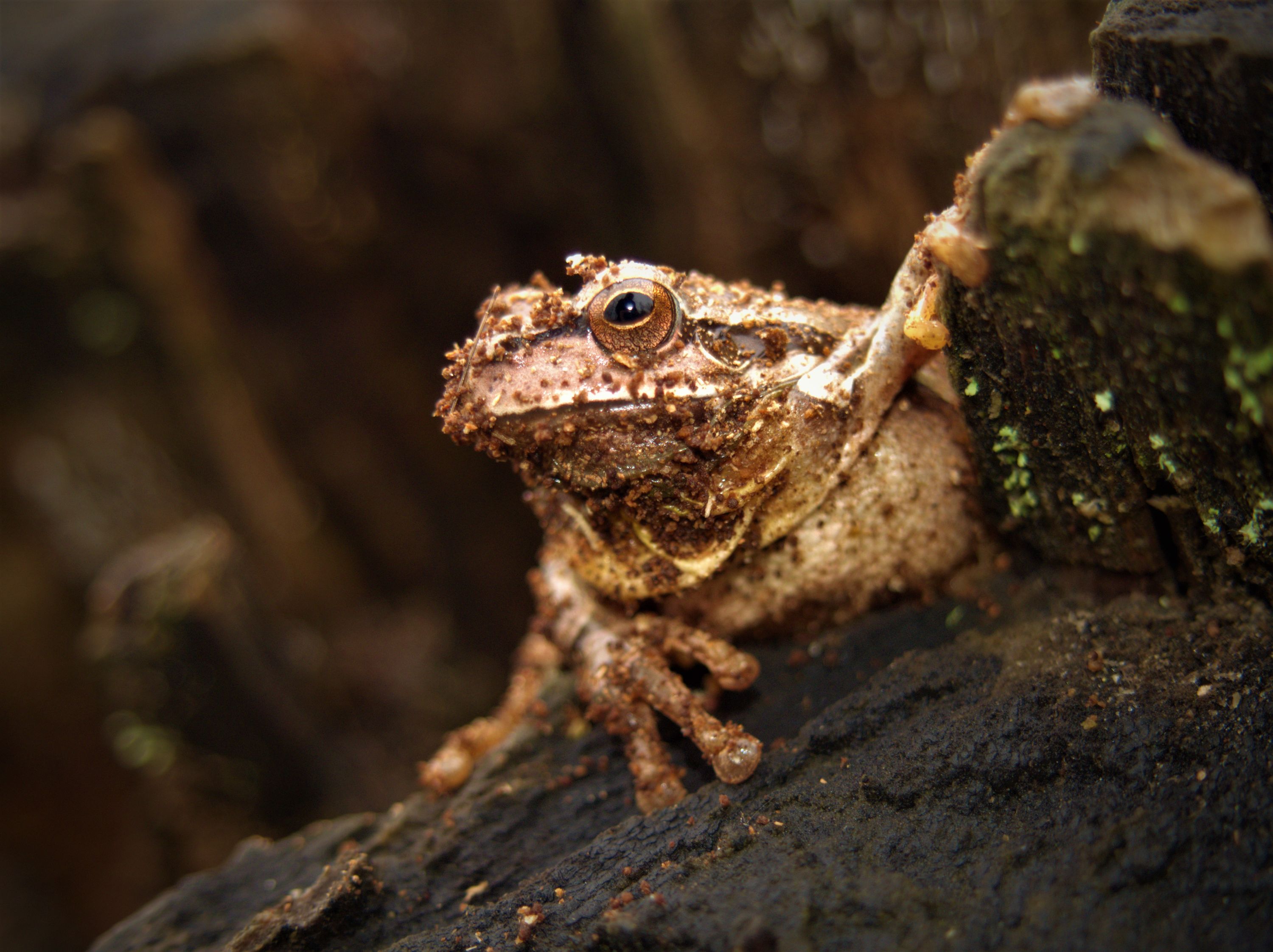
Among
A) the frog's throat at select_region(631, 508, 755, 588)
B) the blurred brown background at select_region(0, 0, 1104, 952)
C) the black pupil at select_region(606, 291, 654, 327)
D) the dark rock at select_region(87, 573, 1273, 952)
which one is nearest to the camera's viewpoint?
the dark rock at select_region(87, 573, 1273, 952)

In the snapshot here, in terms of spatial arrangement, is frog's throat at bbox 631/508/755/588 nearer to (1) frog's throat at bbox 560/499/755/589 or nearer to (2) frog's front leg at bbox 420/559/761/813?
(1) frog's throat at bbox 560/499/755/589

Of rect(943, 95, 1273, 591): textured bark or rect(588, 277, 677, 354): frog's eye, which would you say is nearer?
rect(943, 95, 1273, 591): textured bark

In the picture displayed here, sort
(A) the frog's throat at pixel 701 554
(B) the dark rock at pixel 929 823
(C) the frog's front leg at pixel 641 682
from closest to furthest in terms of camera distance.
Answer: (B) the dark rock at pixel 929 823 → (C) the frog's front leg at pixel 641 682 → (A) the frog's throat at pixel 701 554

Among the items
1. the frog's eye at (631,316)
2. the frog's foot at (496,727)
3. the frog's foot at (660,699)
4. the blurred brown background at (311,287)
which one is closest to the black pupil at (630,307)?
the frog's eye at (631,316)

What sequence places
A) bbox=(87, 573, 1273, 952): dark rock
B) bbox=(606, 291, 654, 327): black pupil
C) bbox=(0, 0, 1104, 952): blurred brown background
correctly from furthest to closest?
bbox=(0, 0, 1104, 952): blurred brown background
bbox=(606, 291, 654, 327): black pupil
bbox=(87, 573, 1273, 952): dark rock

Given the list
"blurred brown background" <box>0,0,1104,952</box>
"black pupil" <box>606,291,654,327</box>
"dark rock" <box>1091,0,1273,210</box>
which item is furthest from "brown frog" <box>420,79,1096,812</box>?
"blurred brown background" <box>0,0,1104,952</box>

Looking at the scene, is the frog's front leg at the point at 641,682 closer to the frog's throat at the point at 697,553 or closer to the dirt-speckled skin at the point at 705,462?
the dirt-speckled skin at the point at 705,462

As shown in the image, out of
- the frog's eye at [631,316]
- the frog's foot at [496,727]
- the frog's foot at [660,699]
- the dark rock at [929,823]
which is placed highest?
the frog's eye at [631,316]

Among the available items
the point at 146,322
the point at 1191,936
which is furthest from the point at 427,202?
the point at 1191,936
